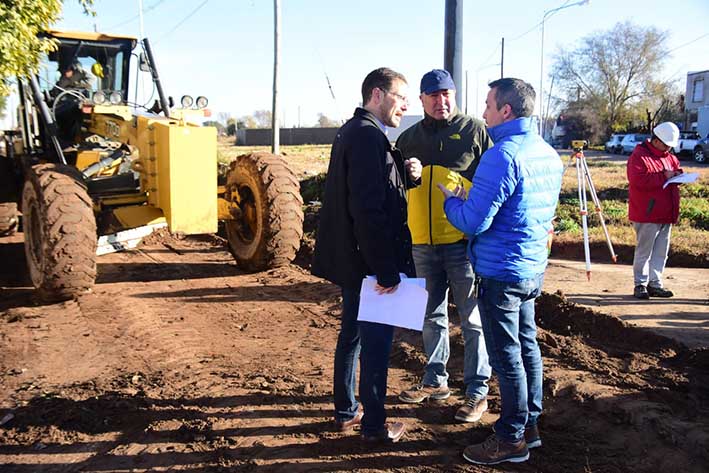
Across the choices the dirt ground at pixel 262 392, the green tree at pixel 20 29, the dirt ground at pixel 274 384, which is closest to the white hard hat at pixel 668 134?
the dirt ground at pixel 274 384

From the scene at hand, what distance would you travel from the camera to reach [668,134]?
6633mm

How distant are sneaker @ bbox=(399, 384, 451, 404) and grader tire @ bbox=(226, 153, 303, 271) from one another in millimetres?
3604

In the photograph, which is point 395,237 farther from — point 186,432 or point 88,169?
point 88,169

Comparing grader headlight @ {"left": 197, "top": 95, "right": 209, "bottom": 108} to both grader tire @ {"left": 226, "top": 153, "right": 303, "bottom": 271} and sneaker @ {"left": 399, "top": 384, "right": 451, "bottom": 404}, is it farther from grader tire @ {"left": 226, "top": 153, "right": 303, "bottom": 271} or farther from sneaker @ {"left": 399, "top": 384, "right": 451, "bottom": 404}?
sneaker @ {"left": 399, "top": 384, "right": 451, "bottom": 404}

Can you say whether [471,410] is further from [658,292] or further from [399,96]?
[658,292]

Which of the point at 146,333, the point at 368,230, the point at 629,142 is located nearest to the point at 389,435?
the point at 368,230

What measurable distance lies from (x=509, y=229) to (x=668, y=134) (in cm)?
418

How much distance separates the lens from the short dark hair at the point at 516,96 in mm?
3367

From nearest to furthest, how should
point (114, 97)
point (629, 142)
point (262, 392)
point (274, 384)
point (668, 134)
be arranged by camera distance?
point (262, 392)
point (274, 384)
point (668, 134)
point (114, 97)
point (629, 142)

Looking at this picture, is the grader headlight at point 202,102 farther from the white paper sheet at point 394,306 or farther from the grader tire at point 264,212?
the white paper sheet at point 394,306

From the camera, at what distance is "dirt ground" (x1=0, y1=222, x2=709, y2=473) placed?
3604 millimetres

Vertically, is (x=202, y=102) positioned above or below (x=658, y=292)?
above

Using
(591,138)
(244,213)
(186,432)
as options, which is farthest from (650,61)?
(186,432)

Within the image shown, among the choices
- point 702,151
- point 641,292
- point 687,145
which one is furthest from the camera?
point 687,145
